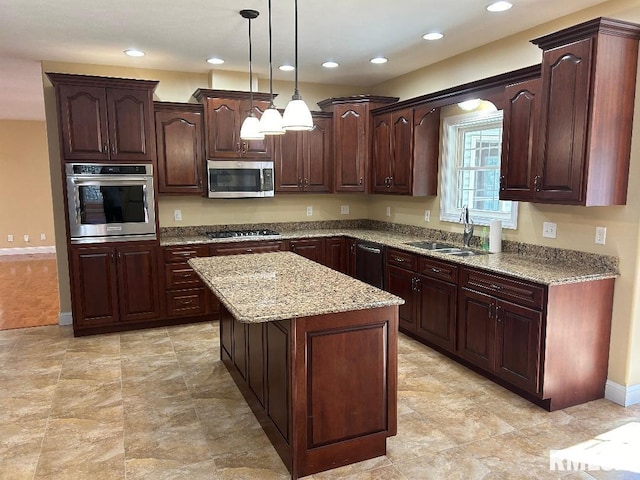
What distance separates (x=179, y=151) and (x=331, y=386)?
3402mm

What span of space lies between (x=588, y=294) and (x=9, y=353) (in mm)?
4704

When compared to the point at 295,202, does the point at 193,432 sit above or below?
below

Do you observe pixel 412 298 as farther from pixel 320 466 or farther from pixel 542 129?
pixel 320 466

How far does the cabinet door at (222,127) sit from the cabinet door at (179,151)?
4.5 inches

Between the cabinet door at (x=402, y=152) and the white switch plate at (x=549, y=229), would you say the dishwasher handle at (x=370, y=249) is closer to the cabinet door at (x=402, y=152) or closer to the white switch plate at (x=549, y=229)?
the cabinet door at (x=402, y=152)

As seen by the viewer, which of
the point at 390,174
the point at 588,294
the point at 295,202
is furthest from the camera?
the point at 295,202

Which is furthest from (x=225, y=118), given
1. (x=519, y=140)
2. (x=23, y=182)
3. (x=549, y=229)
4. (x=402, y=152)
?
(x=23, y=182)

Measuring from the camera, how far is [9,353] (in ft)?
13.5

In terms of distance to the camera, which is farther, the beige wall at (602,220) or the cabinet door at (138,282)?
the cabinet door at (138,282)

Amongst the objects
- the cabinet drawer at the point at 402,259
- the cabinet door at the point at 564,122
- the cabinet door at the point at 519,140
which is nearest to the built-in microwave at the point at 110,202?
the cabinet drawer at the point at 402,259

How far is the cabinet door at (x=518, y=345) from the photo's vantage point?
300 cm

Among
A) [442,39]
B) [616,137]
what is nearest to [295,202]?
[442,39]

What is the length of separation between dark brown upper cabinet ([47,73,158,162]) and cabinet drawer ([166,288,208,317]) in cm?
141

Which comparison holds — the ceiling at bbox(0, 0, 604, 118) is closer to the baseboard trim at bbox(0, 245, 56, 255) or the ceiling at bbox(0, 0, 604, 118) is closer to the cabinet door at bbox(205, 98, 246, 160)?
the cabinet door at bbox(205, 98, 246, 160)
